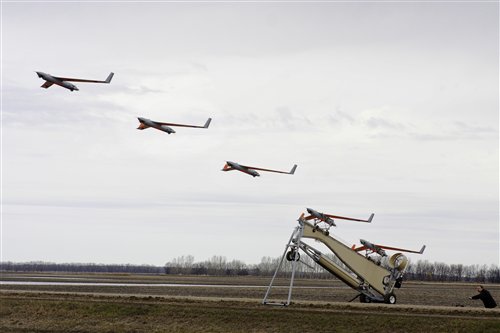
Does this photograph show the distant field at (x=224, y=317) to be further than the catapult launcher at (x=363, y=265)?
No

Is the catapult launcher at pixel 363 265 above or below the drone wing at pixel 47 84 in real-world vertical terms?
below

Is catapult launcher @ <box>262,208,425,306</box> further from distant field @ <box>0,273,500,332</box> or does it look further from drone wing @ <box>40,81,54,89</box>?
drone wing @ <box>40,81,54,89</box>

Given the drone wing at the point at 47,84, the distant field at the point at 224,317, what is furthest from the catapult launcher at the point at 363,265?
the drone wing at the point at 47,84

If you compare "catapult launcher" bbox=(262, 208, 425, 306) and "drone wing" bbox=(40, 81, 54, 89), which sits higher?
"drone wing" bbox=(40, 81, 54, 89)

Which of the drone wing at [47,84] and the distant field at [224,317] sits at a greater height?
the drone wing at [47,84]

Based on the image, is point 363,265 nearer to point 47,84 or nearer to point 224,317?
point 224,317

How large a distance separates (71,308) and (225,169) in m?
14.1

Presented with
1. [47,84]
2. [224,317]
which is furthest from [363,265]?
[47,84]

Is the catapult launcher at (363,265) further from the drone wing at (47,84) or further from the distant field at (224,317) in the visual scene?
the drone wing at (47,84)

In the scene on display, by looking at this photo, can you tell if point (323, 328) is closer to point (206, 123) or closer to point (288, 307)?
point (288, 307)

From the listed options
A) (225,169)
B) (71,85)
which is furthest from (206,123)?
(71,85)

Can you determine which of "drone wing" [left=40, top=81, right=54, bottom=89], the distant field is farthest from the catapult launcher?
"drone wing" [left=40, top=81, right=54, bottom=89]

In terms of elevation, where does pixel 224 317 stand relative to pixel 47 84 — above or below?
below

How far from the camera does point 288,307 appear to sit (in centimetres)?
4566
